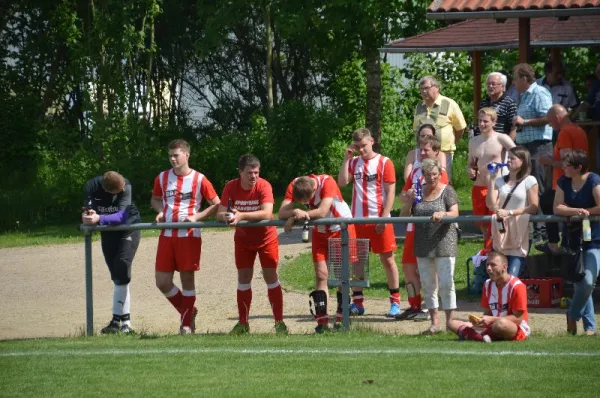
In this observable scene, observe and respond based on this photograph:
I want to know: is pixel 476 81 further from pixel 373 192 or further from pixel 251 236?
pixel 251 236

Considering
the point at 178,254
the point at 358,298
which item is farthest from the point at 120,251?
the point at 358,298

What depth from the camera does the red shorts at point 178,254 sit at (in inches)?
464

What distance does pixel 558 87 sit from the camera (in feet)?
51.8

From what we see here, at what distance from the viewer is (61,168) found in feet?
87.0

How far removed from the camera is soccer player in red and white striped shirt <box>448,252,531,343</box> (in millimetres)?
10266

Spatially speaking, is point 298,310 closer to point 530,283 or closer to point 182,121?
point 530,283

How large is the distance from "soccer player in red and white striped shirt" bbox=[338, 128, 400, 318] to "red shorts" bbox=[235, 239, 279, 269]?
3.94 ft

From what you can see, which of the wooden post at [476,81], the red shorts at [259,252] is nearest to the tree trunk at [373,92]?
the wooden post at [476,81]

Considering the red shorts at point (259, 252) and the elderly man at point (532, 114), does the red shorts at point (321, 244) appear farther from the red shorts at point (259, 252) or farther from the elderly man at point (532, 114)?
the elderly man at point (532, 114)

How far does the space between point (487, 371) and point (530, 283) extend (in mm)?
4186

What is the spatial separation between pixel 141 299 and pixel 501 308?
628 cm

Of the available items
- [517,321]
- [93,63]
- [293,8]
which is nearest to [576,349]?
[517,321]

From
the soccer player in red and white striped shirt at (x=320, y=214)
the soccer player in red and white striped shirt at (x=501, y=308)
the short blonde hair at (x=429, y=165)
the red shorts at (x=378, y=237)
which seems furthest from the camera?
the red shorts at (x=378, y=237)

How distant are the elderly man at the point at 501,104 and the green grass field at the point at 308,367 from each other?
3.32 meters
